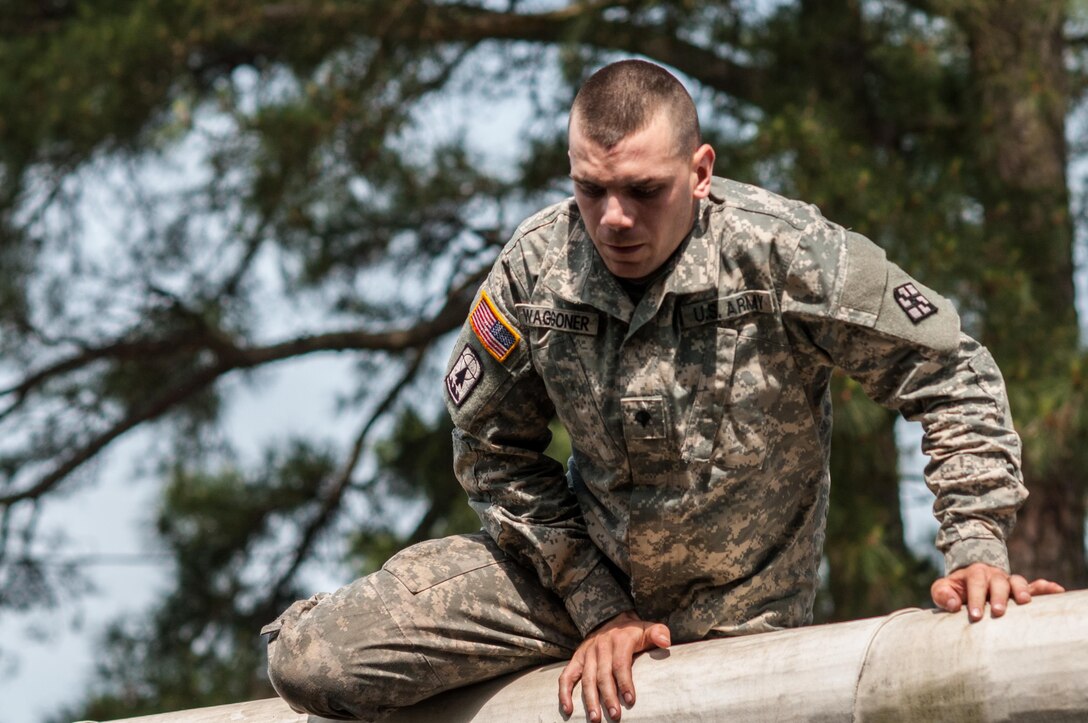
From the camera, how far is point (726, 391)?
2.49m

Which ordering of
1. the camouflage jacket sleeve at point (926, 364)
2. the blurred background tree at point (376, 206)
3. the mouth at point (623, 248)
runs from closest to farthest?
Result: the camouflage jacket sleeve at point (926, 364) → the mouth at point (623, 248) → the blurred background tree at point (376, 206)

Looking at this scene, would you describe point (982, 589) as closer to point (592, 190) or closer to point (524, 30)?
point (592, 190)

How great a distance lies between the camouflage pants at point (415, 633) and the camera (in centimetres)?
258

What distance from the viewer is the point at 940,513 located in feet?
7.73

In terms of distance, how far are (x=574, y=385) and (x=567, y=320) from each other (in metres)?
0.11

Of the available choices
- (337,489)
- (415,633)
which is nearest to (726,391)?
(415,633)

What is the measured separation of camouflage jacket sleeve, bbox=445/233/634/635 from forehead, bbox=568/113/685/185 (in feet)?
0.90

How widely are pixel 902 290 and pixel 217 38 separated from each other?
4.92 m

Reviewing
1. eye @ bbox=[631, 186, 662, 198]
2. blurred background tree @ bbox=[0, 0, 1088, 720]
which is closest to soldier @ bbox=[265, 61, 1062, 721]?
eye @ bbox=[631, 186, 662, 198]

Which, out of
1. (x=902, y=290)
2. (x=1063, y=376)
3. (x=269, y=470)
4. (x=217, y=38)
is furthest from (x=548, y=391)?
(x=269, y=470)

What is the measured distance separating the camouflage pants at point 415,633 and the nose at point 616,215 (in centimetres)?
66

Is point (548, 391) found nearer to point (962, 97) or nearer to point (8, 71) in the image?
point (962, 97)

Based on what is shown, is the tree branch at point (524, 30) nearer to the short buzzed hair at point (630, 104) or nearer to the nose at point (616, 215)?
the short buzzed hair at point (630, 104)

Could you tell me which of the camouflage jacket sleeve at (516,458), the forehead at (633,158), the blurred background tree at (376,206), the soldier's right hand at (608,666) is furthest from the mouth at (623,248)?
the blurred background tree at (376,206)
